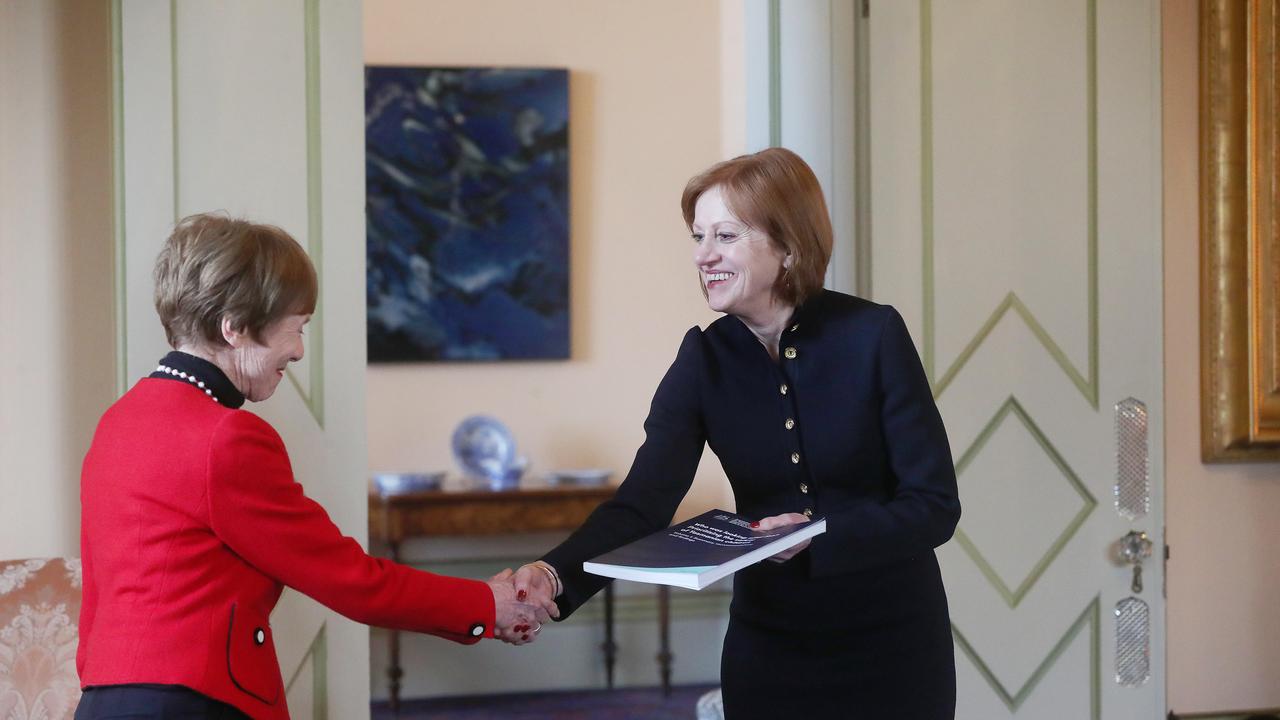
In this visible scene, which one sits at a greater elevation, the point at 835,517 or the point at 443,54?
the point at 443,54

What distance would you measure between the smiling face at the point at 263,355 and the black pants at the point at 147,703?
1.45 feet

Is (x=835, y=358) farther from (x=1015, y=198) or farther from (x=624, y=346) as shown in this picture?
(x=624, y=346)

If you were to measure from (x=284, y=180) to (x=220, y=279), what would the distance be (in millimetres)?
968

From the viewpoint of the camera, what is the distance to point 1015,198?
114 inches

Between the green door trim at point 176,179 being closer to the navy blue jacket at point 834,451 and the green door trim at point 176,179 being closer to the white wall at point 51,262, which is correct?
the white wall at point 51,262

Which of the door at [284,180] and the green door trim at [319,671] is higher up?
the door at [284,180]

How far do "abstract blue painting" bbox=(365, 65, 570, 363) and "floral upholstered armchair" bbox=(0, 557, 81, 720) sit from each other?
9.40 feet

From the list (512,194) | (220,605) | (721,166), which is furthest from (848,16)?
(512,194)

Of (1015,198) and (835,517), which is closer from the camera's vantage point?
(835,517)

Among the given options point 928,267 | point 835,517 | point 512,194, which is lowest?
point 835,517

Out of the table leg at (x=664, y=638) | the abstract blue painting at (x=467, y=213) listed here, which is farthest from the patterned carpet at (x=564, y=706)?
the abstract blue painting at (x=467, y=213)

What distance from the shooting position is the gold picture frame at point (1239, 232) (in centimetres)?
345

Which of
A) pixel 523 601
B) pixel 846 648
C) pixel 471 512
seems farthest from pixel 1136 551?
pixel 471 512

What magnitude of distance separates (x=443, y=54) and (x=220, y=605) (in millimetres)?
4033
